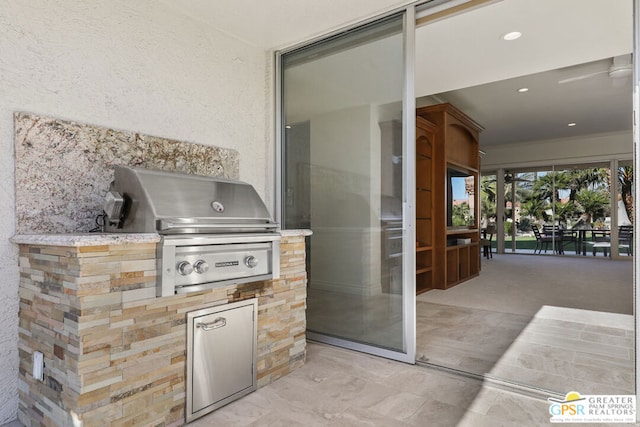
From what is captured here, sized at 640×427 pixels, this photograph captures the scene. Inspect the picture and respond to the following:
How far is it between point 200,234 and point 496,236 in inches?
397

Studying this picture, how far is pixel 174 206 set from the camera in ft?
6.09

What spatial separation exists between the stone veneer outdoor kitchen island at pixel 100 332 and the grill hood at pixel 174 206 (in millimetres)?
191

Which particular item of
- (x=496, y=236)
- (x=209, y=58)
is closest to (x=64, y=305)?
(x=209, y=58)

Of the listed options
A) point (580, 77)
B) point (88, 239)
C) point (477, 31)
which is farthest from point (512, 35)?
point (88, 239)

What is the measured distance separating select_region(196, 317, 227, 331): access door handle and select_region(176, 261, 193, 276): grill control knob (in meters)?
0.30

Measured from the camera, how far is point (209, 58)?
2.79 m

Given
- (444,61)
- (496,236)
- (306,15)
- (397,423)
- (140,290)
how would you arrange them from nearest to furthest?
(140,290) → (397,423) → (306,15) → (444,61) → (496,236)

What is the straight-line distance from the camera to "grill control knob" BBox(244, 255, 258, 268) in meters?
2.00

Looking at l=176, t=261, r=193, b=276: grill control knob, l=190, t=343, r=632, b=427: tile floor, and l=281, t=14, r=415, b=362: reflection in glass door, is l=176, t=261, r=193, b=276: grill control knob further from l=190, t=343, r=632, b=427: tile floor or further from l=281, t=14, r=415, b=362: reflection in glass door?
l=281, t=14, r=415, b=362: reflection in glass door

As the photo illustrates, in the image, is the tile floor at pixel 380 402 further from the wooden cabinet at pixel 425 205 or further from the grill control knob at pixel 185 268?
the wooden cabinet at pixel 425 205

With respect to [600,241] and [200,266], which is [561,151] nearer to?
[600,241]

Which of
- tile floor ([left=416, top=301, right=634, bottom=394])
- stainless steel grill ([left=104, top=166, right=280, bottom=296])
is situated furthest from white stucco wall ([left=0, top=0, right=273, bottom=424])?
tile floor ([left=416, top=301, right=634, bottom=394])

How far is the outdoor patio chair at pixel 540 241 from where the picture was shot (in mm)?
9555

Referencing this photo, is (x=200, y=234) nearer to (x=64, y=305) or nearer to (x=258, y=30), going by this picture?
(x=64, y=305)
